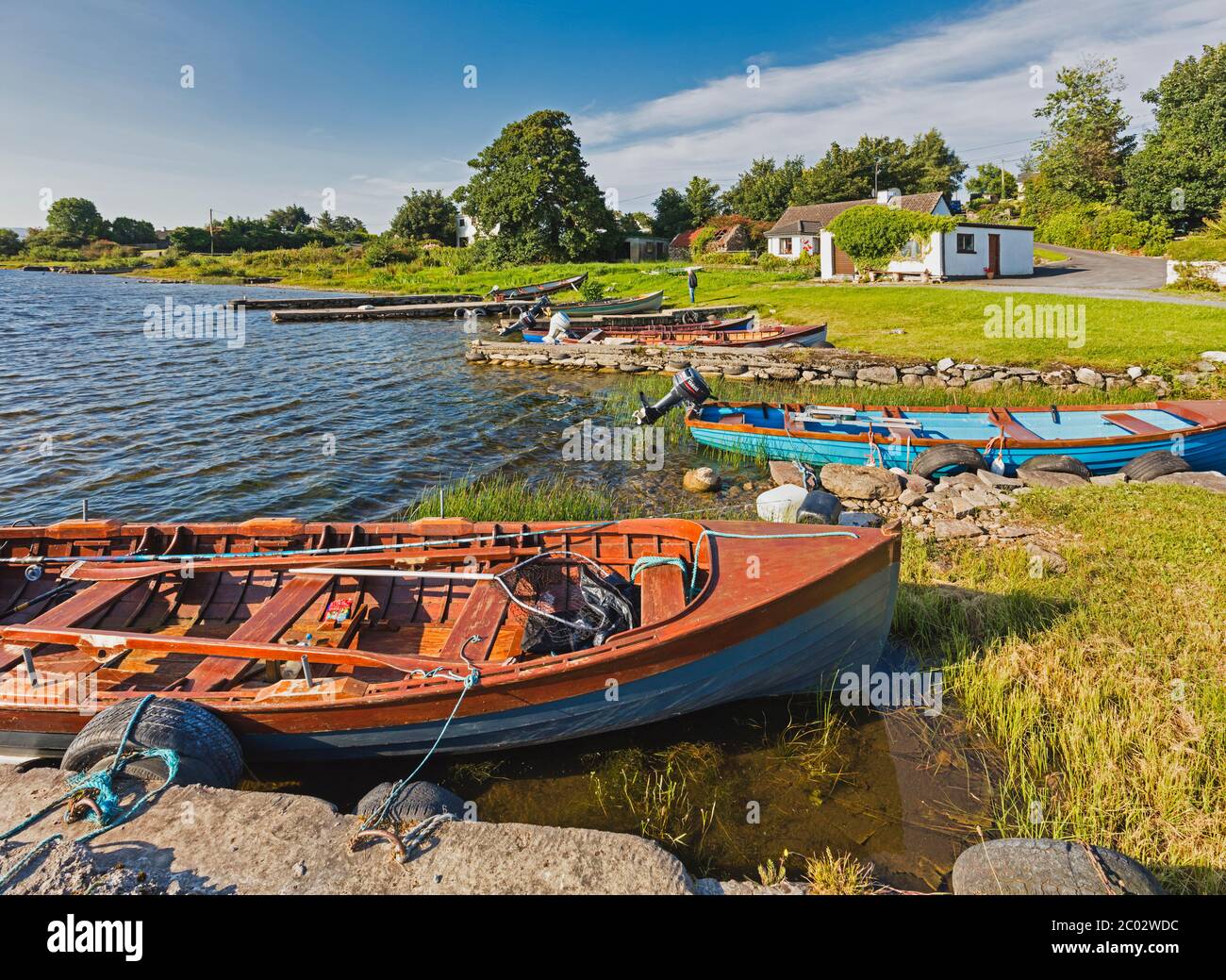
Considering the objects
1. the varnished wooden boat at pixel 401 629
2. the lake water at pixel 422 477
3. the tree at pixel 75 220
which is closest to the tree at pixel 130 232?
the tree at pixel 75 220

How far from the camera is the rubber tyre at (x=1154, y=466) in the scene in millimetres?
9926

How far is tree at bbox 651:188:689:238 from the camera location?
72.9 m

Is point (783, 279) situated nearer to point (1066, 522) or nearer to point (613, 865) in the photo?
point (1066, 522)

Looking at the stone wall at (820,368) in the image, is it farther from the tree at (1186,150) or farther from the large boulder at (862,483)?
the tree at (1186,150)

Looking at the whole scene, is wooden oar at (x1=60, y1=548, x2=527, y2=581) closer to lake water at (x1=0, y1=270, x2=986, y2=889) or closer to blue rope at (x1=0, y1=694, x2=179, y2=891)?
lake water at (x1=0, y1=270, x2=986, y2=889)

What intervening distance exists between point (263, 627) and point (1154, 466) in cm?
1151

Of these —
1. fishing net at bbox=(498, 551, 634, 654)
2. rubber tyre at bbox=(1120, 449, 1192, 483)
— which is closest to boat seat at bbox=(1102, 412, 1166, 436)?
rubber tyre at bbox=(1120, 449, 1192, 483)

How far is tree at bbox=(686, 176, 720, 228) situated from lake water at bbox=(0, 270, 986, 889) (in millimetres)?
45841

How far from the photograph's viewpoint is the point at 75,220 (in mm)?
107562

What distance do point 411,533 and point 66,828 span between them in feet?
11.2

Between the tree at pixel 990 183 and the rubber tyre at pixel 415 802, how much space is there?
87.2 metres
